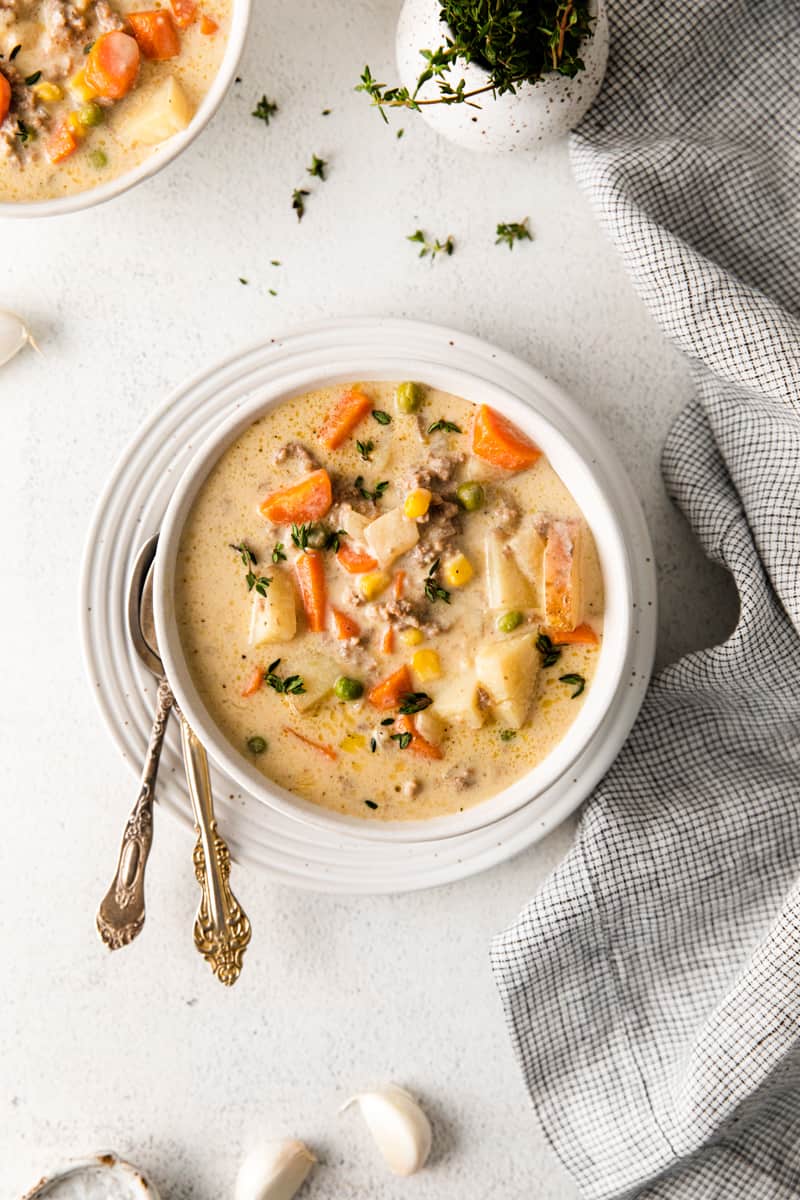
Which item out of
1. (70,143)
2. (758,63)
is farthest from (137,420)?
(758,63)

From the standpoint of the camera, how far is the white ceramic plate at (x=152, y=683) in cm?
302

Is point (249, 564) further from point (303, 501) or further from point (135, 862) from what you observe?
point (135, 862)

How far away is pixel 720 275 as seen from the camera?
2975mm

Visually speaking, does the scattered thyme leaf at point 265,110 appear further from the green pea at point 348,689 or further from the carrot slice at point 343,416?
the green pea at point 348,689

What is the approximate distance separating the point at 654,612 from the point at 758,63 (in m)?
1.50

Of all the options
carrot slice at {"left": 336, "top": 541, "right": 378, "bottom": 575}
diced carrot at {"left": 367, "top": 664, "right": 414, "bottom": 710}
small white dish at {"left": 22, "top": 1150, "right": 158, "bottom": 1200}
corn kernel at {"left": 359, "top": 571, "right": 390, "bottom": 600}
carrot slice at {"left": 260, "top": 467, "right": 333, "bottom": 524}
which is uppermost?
carrot slice at {"left": 260, "top": 467, "right": 333, "bottom": 524}

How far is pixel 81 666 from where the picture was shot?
329cm

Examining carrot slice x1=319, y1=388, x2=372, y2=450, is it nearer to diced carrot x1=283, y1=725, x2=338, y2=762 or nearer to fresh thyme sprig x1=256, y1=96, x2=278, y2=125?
diced carrot x1=283, y1=725, x2=338, y2=762

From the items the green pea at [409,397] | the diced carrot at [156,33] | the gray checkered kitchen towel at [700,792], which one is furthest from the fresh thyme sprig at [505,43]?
the green pea at [409,397]

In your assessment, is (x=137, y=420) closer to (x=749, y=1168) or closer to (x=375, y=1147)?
(x=375, y=1147)

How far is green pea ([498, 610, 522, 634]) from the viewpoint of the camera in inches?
109

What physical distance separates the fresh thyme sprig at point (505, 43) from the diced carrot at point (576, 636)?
127cm

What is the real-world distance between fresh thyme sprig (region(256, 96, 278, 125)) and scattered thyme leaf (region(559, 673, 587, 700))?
67.9 inches

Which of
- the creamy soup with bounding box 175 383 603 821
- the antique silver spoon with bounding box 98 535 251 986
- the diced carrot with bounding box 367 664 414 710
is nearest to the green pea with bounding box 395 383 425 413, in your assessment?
the creamy soup with bounding box 175 383 603 821
